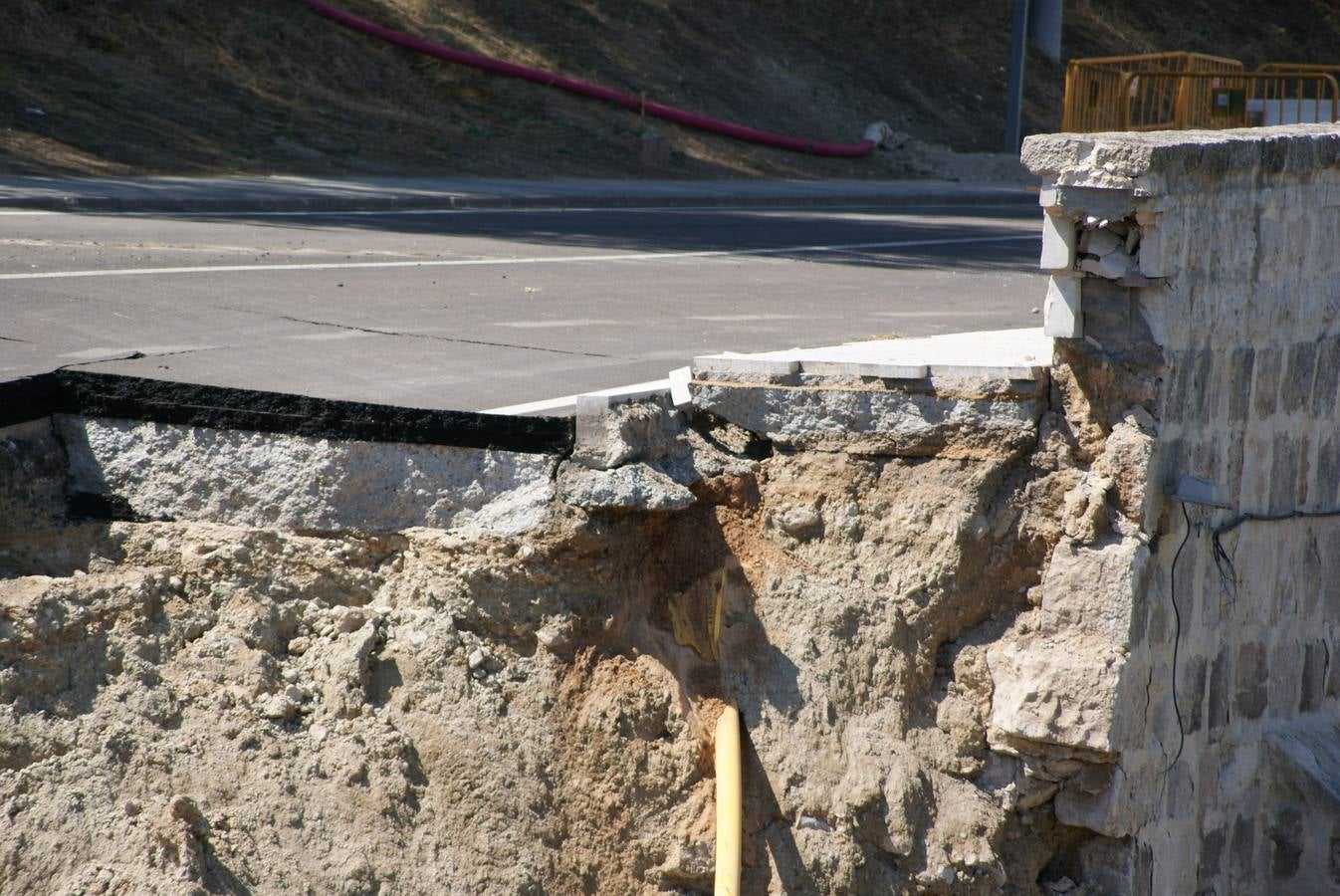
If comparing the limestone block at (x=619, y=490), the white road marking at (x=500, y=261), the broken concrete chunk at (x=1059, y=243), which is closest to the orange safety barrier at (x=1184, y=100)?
the white road marking at (x=500, y=261)

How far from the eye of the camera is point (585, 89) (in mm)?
21734

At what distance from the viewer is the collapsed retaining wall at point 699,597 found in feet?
15.6

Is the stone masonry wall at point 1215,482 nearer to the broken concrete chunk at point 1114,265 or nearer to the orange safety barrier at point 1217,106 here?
the broken concrete chunk at point 1114,265

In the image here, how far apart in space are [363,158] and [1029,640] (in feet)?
46.8

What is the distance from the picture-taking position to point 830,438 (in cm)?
516

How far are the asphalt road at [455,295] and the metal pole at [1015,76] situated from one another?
34.6 feet

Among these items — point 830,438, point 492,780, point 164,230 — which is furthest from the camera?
point 164,230

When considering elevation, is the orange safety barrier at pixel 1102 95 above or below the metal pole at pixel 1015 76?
below

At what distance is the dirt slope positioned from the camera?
1717 cm

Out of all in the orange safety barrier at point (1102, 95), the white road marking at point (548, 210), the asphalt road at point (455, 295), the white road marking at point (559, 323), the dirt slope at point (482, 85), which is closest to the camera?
the asphalt road at point (455, 295)

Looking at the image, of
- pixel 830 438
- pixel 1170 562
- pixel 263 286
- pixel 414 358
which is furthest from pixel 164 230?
pixel 1170 562

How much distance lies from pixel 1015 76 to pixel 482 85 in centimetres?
905

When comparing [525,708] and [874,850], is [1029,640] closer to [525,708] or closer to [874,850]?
[874,850]

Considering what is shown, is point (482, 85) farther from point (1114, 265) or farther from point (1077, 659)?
point (1077, 659)
